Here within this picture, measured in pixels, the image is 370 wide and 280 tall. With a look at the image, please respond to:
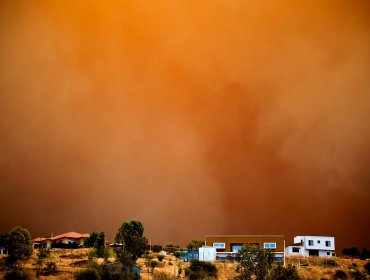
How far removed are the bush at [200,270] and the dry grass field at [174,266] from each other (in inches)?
29.0

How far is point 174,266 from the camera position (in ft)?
184

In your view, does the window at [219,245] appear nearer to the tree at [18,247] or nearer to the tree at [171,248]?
the tree at [171,248]

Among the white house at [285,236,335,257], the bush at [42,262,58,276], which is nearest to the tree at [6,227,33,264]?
the bush at [42,262,58,276]

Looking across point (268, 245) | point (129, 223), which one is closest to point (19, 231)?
point (129, 223)

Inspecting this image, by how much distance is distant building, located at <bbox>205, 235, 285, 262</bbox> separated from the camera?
222 feet

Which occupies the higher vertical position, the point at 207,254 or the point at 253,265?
the point at 207,254

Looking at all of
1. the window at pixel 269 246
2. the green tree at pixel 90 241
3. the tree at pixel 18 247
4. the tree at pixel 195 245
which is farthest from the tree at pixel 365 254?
the tree at pixel 18 247

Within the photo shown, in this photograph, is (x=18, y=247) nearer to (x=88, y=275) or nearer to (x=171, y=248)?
(x=88, y=275)

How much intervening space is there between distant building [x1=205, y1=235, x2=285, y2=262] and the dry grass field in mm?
2540

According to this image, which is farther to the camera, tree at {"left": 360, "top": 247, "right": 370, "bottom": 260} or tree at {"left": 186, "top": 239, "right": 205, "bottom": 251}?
tree at {"left": 360, "top": 247, "right": 370, "bottom": 260}

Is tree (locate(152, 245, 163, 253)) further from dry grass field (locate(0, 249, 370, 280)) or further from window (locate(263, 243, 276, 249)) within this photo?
window (locate(263, 243, 276, 249))

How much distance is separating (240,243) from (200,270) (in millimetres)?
18472

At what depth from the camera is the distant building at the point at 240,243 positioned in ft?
222

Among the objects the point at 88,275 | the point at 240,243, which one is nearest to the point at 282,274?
the point at 88,275
